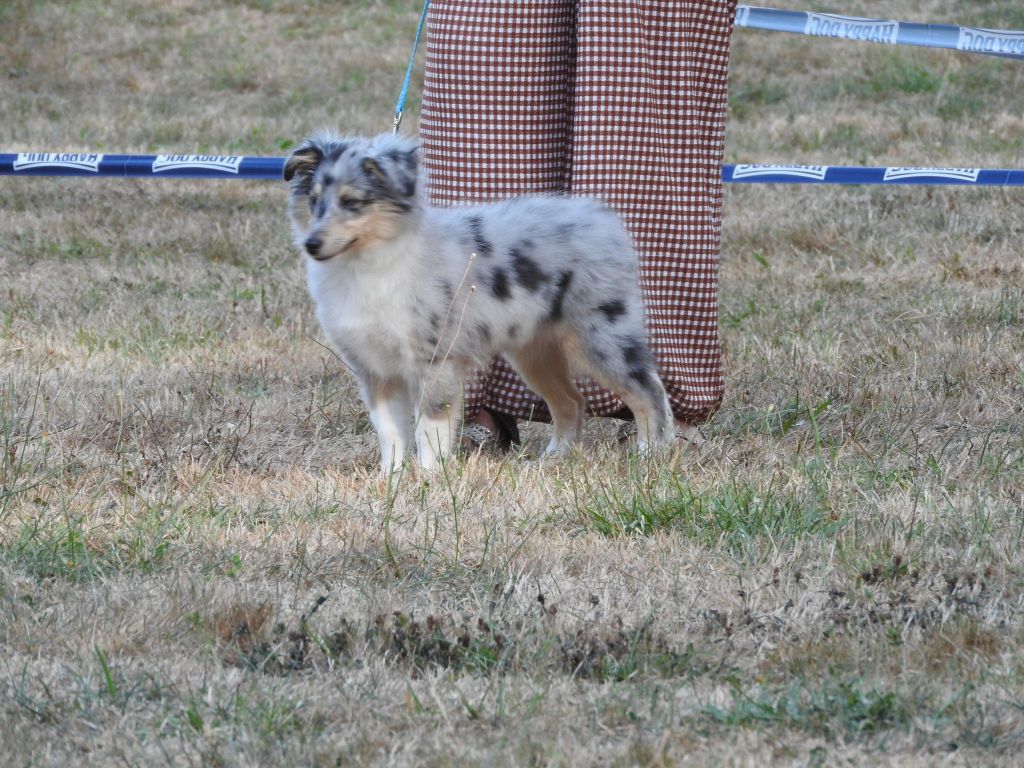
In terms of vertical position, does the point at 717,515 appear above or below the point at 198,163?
below

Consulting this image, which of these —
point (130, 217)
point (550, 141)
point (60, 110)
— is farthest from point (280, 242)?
point (60, 110)

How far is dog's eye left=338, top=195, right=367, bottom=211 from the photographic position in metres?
4.41

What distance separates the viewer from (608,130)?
4.90 m

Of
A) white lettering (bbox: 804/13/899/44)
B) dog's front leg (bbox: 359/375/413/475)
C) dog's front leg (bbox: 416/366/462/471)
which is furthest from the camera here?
white lettering (bbox: 804/13/899/44)

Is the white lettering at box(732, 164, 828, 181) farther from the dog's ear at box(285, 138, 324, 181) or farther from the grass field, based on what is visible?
the dog's ear at box(285, 138, 324, 181)

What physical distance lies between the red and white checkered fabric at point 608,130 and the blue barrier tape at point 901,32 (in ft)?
18.0

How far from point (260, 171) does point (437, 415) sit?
4.61 metres

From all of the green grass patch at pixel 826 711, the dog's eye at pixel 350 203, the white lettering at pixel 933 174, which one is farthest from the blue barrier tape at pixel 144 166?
the green grass patch at pixel 826 711

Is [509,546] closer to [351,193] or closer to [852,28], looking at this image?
[351,193]

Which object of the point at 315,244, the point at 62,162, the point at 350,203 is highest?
the point at 350,203

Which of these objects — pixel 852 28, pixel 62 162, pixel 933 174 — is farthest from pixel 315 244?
pixel 852 28

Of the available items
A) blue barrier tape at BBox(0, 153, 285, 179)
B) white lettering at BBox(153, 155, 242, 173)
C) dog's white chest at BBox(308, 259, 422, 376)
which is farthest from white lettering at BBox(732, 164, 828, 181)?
dog's white chest at BBox(308, 259, 422, 376)

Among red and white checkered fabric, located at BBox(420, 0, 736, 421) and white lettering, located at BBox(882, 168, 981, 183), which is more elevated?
red and white checkered fabric, located at BBox(420, 0, 736, 421)

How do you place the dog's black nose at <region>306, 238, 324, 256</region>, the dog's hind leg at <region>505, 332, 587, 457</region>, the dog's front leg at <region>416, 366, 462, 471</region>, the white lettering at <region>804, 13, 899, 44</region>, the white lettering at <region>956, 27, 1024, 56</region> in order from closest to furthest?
the dog's black nose at <region>306, 238, 324, 256</region> → the dog's front leg at <region>416, 366, 462, 471</region> → the dog's hind leg at <region>505, 332, 587, 457</region> → the white lettering at <region>956, 27, 1024, 56</region> → the white lettering at <region>804, 13, 899, 44</region>
